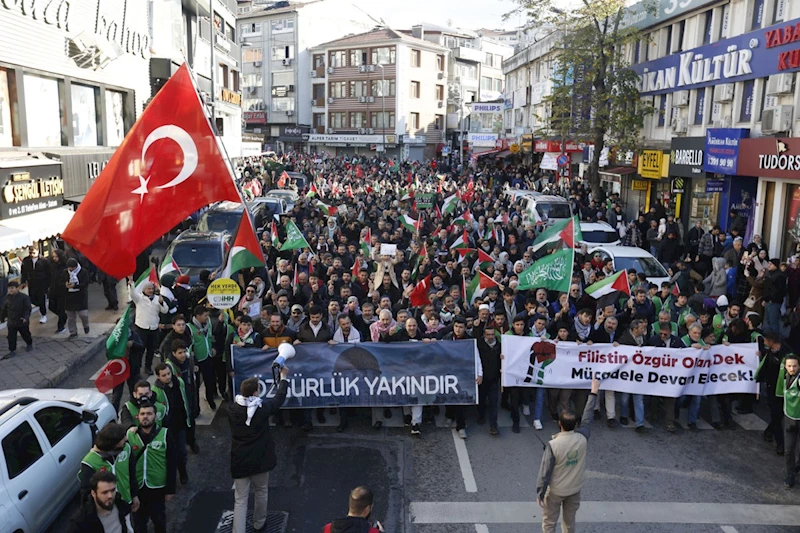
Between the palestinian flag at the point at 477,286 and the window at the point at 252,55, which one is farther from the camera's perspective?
the window at the point at 252,55

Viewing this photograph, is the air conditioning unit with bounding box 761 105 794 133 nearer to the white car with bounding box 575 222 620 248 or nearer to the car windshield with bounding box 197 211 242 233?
the white car with bounding box 575 222 620 248

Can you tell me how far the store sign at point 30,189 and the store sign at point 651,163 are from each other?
747 inches

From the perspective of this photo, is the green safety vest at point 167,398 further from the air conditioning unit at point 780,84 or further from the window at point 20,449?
the air conditioning unit at point 780,84

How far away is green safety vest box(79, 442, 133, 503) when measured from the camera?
5941mm

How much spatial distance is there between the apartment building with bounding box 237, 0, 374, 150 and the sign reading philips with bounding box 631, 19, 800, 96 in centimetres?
5120

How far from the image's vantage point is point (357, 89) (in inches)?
2790

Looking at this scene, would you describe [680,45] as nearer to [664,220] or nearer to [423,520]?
[664,220]

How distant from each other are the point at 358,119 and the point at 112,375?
64.5 metres

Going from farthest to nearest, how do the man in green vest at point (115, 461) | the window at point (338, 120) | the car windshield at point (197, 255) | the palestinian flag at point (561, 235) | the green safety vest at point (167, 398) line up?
the window at point (338, 120) < the car windshield at point (197, 255) < the palestinian flag at point (561, 235) < the green safety vest at point (167, 398) < the man in green vest at point (115, 461)

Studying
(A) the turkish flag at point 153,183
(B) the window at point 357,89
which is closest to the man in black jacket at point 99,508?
(A) the turkish flag at point 153,183

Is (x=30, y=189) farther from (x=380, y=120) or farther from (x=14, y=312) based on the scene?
(x=380, y=120)

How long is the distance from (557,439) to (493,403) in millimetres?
3326

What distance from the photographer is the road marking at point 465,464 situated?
8.22 metres

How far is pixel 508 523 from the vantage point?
24.3 ft
